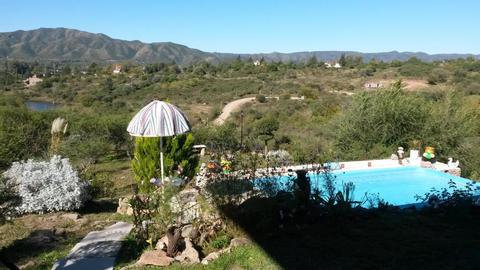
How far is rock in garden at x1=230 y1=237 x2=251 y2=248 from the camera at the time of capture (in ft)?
13.6

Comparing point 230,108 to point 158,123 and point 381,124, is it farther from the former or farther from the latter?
point 158,123

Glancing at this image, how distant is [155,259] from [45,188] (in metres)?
3.15

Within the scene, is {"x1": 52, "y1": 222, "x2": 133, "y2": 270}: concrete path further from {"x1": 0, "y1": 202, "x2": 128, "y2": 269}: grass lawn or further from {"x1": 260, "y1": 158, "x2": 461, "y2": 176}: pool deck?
{"x1": 260, "y1": 158, "x2": 461, "y2": 176}: pool deck

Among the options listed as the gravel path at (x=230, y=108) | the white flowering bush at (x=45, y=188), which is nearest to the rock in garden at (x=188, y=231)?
the white flowering bush at (x=45, y=188)

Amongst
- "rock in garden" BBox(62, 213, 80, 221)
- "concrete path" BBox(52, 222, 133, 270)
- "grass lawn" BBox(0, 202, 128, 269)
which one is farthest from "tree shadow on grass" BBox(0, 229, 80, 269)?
"rock in garden" BBox(62, 213, 80, 221)

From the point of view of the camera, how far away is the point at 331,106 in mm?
29562

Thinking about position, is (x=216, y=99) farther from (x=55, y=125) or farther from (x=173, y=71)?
(x=55, y=125)

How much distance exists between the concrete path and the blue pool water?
275 inches

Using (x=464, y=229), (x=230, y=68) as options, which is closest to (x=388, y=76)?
(x=230, y=68)

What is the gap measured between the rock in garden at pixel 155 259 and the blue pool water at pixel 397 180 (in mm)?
7445

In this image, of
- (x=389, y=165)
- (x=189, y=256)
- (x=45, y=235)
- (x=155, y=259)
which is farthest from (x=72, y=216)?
(x=389, y=165)

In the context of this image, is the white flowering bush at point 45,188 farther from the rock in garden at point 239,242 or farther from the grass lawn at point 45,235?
the rock in garden at point 239,242

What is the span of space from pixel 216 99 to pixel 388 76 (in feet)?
60.3

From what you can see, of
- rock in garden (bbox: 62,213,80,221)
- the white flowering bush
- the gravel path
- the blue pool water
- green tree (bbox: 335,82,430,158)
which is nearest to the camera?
rock in garden (bbox: 62,213,80,221)
